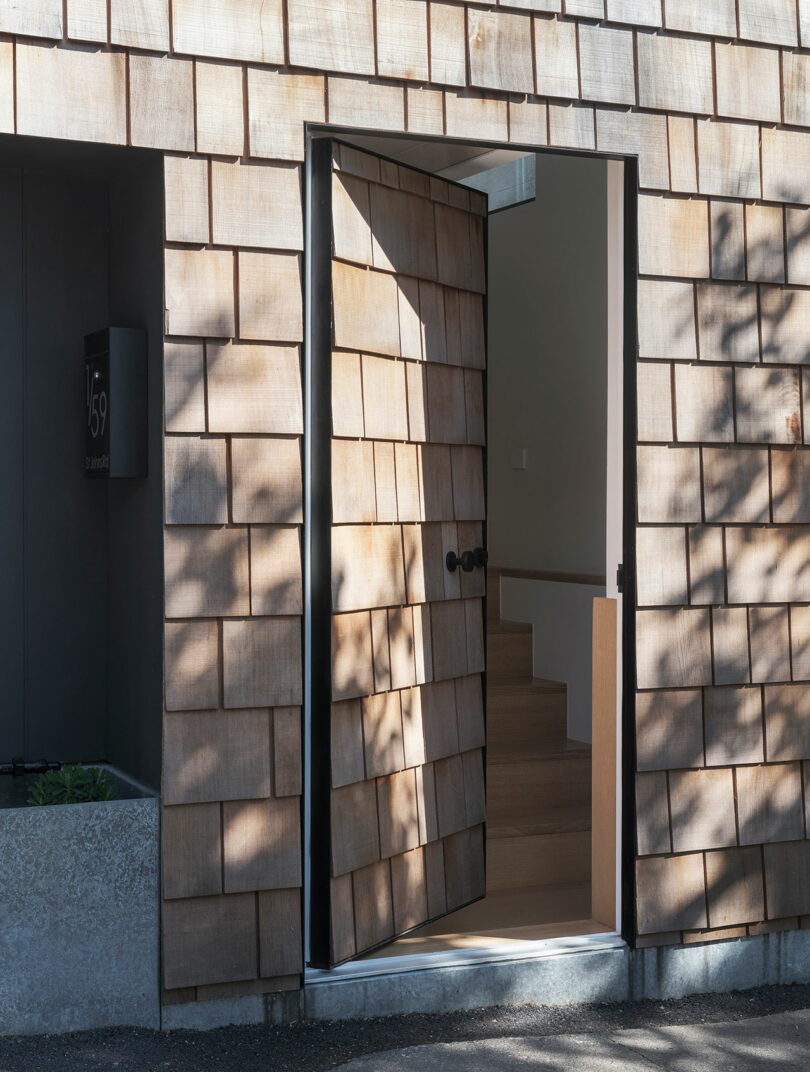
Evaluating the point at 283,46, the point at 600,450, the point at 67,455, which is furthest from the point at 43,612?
the point at 600,450

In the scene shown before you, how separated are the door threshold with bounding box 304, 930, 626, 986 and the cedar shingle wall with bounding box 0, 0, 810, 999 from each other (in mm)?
106

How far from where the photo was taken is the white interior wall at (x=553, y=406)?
495cm

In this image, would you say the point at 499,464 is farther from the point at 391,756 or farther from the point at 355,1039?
the point at 355,1039

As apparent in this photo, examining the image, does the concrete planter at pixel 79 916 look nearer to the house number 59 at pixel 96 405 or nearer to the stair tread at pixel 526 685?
the house number 59 at pixel 96 405

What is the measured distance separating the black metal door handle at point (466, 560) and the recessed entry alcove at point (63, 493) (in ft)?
2.94

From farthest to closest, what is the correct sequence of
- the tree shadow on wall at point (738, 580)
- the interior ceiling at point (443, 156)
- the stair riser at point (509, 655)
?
the stair riser at point (509, 655)
the interior ceiling at point (443, 156)
the tree shadow on wall at point (738, 580)

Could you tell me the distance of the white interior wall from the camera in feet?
16.3

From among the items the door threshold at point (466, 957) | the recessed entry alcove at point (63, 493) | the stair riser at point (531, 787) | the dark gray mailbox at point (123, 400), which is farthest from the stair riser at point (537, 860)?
the dark gray mailbox at point (123, 400)

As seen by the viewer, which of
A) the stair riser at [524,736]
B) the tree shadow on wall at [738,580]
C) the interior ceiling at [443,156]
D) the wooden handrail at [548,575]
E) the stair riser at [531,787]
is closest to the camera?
the tree shadow on wall at [738,580]

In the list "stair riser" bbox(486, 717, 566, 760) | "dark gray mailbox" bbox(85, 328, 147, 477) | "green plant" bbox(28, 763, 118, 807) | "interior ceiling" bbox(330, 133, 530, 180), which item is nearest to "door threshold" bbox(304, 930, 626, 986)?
"green plant" bbox(28, 763, 118, 807)

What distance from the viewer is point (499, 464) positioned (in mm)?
5711

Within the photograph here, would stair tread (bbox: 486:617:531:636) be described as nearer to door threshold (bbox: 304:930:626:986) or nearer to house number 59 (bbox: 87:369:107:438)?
door threshold (bbox: 304:930:626:986)

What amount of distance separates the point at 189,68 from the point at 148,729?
1579 millimetres

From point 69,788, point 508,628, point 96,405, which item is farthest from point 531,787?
point 96,405
